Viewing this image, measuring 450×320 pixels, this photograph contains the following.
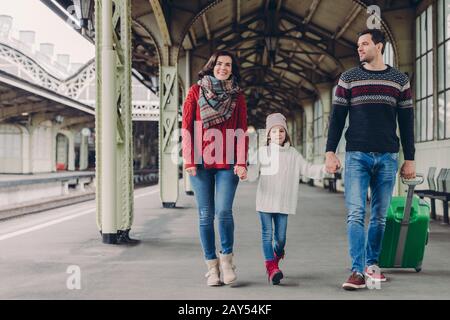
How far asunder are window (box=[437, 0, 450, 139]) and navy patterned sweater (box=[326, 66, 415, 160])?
722 cm

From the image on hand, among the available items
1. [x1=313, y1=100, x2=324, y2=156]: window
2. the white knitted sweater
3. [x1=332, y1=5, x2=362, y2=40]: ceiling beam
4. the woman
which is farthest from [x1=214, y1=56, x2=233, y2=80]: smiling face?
[x1=313, y1=100, x2=324, y2=156]: window

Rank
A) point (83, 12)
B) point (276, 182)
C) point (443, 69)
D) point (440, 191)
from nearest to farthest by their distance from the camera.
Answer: point (276, 182) < point (83, 12) < point (440, 191) < point (443, 69)

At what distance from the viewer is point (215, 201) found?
14.7 ft

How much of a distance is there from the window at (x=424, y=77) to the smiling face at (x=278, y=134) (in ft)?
28.1

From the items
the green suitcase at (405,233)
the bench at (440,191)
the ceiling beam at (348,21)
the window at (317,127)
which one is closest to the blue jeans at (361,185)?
the green suitcase at (405,233)

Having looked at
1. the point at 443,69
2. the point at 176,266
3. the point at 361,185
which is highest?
the point at 443,69

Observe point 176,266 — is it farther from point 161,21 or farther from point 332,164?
point 161,21

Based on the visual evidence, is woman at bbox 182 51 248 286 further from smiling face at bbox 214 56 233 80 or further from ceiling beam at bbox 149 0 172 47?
ceiling beam at bbox 149 0 172 47

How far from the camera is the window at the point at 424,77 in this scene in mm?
12289

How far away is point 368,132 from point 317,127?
24.3 m

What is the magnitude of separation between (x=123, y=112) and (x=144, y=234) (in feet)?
5.99

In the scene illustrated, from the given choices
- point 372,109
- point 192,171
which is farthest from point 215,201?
point 372,109

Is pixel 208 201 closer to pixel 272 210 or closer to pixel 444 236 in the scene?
pixel 272 210

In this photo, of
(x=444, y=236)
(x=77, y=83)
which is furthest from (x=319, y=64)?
(x=77, y=83)
